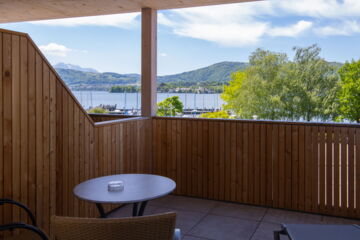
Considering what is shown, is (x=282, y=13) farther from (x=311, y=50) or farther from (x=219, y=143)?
(x=219, y=143)

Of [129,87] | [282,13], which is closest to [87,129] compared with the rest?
[129,87]

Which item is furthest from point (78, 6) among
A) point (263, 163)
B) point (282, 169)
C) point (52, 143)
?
point (282, 169)

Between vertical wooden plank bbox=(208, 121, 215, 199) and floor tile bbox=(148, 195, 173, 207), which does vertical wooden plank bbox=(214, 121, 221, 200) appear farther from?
floor tile bbox=(148, 195, 173, 207)

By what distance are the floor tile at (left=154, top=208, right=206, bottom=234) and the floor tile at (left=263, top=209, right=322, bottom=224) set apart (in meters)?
0.79

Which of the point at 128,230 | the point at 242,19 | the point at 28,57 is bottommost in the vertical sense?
the point at 128,230

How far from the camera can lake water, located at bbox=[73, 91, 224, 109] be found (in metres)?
8.63

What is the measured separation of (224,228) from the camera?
3.51 m

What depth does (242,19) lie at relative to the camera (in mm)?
12438

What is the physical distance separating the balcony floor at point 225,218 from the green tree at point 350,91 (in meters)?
3.81

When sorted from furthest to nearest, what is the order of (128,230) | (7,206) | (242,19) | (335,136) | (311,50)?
(242,19) < (311,50) < (335,136) < (7,206) < (128,230)

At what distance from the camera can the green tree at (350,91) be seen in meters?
6.83

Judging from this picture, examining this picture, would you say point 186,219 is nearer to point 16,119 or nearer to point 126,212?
point 126,212

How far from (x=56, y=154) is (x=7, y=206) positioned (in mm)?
660

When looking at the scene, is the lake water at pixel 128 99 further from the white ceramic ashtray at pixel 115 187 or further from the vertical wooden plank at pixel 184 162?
the white ceramic ashtray at pixel 115 187
